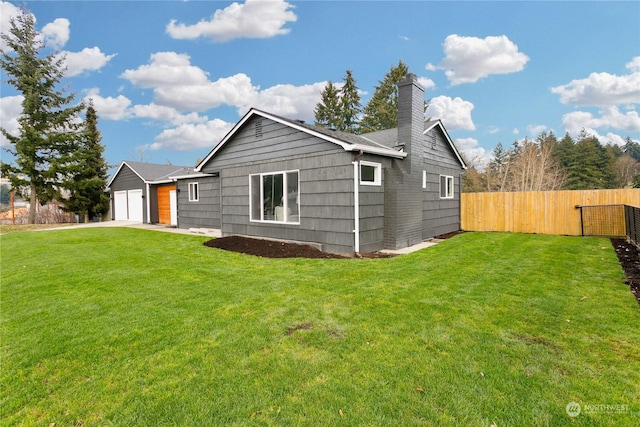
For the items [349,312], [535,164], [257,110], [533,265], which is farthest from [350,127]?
[349,312]

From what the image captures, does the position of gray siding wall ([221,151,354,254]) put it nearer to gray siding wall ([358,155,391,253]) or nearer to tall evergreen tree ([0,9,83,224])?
gray siding wall ([358,155,391,253])

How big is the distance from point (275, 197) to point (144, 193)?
40.3ft

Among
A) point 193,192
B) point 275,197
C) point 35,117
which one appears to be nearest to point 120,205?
point 35,117

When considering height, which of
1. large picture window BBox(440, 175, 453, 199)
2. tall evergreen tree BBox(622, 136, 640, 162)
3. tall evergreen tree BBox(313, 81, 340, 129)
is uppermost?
tall evergreen tree BBox(313, 81, 340, 129)

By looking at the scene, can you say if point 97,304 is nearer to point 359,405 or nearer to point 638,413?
point 359,405

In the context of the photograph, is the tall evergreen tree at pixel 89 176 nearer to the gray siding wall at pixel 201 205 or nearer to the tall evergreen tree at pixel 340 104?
the gray siding wall at pixel 201 205

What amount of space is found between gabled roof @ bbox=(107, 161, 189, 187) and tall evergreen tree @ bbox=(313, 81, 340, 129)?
17825 mm

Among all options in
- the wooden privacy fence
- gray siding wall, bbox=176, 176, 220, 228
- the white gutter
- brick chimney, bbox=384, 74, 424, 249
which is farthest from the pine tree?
the white gutter

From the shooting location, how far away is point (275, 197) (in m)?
9.48

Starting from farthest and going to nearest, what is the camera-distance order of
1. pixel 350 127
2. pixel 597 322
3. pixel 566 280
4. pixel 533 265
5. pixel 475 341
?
pixel 350 127, pixel 533 265, pixel 566 280, pixel 597 322, pixel 475 341

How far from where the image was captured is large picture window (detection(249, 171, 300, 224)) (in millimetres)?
8836

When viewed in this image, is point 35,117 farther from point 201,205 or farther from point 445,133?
point 445,133

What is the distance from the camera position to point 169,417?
2.06 m

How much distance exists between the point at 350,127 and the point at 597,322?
32.4 m
